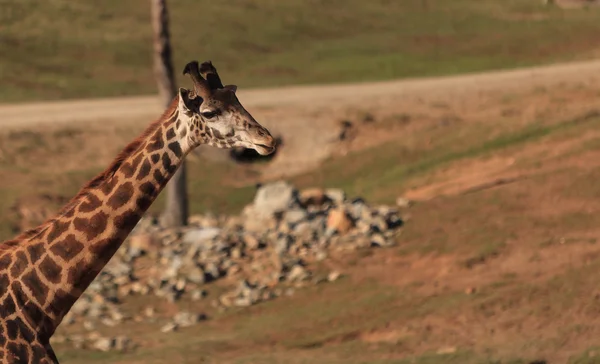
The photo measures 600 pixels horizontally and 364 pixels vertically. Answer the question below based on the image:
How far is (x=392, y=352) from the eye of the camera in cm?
2047

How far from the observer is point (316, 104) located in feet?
138

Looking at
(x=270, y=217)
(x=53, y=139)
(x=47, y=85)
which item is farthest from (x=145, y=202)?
(x=47, y=85)

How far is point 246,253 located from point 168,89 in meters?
6.21

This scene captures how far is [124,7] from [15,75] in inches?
516

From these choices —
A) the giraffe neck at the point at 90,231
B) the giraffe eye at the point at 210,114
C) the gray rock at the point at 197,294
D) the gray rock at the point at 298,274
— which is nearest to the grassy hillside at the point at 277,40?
the gray rock at the point at 197,294

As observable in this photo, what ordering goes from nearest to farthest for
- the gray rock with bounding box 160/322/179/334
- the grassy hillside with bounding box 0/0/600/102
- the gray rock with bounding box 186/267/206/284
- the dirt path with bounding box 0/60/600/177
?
the gray rock with bounding box 160/322/179/334
the gray rock with bounding box 186/267/206/284
the dirt path with bounding box 0/60/600/177
the grassy hillside with bounding box 0/0/600/102

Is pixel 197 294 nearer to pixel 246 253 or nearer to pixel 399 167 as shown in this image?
pixel 246 253

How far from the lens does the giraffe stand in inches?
476

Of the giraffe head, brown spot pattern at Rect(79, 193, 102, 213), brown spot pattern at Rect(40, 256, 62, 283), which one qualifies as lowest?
brown spot pattern at Rect(40, 256, 62, 283)

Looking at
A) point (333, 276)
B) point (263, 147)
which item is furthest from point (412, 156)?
point (263, 147)

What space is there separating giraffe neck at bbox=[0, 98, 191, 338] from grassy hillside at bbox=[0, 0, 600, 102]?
115ft

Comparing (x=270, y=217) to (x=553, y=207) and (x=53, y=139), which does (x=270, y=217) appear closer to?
(x=553, y=207)

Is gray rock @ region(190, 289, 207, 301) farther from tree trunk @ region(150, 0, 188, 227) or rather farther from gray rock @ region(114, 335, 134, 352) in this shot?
tree trunk @ region(150, 0, 188, 227)

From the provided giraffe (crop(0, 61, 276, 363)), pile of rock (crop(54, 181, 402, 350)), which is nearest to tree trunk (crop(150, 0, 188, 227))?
pile of rock (crop(54, 181, 402, 350))
